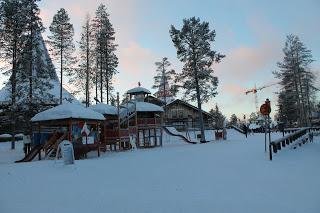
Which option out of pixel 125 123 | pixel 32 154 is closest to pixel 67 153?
pixel 32 154

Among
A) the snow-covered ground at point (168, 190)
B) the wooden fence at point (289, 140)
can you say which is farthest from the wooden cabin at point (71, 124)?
the wooden fence at point (289, 140)

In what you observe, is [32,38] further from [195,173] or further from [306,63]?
[306,63]

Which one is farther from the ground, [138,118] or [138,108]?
[138,108]

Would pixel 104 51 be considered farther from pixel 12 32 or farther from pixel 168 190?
pixel 168 190

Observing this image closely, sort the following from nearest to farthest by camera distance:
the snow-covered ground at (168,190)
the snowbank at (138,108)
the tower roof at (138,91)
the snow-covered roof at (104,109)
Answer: the snow-covered ground at (168,190), the snow-covered roof at (104,109), the snowbank at (138,108), the tower roof at (138,91)

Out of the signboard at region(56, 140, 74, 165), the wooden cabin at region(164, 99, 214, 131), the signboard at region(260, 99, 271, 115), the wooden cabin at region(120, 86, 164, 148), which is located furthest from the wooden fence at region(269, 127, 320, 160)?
the wooden cabin at region(164, 99, 214, 131)

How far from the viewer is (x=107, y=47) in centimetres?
4562

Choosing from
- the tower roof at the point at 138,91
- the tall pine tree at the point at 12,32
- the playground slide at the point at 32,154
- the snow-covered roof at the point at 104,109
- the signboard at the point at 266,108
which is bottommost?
the playground slide at the point at 32,154

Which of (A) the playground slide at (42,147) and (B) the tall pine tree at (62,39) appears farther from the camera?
(B) the tall pine tree at (62,39)

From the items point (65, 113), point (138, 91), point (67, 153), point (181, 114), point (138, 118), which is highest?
point (138, 91)

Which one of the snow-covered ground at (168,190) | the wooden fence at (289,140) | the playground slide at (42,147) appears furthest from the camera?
the playground slide at (42,147)

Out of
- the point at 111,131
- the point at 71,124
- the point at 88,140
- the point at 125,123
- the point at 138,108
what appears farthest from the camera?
the point at 138,108

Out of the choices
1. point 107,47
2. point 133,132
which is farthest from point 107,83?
point 133,132

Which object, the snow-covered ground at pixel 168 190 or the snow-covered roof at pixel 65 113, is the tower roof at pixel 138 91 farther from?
the snow-covered ground at pixel 168 190
